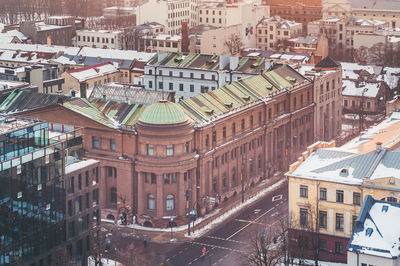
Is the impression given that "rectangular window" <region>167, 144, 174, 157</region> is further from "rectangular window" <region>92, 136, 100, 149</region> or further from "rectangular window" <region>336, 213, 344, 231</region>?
"rectangular window" <region>336, 213, 344, 231</region>

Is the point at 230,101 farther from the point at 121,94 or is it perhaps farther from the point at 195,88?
the point at 195,88

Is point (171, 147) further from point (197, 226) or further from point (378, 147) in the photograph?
point (378, 147)

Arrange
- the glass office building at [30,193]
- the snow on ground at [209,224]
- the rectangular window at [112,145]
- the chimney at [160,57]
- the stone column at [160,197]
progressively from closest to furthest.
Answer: the glass office building at [30,193], the snow on ground at [209,224], the stone column at [160,197], the rectangular window at [112,145], the chimney at [160,57]

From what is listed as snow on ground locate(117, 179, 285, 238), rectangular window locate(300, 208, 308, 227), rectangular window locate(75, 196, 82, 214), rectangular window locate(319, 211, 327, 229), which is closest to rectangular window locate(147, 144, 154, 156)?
snow on ground locate(117, 179, 285, 238)

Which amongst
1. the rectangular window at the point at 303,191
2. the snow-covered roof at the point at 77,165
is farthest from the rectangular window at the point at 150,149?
the rectangular window at the point at 303,191

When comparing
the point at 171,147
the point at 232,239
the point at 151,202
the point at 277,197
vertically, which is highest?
the point at 171,147

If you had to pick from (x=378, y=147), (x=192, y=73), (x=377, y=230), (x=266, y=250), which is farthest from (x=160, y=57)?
(x=377, y=230)

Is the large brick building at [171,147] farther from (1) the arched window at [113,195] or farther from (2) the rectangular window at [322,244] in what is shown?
(2) the rectangular window at [322,244]
